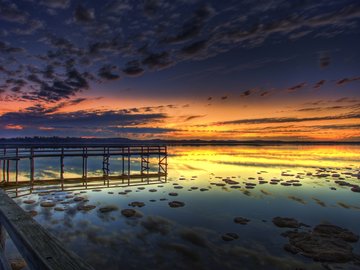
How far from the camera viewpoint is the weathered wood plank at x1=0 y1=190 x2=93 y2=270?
5.48 feet

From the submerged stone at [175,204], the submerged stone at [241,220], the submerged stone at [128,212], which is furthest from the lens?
the submerged stone at [175,204]

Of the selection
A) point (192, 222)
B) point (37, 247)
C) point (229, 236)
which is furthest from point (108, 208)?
point (37, 247)

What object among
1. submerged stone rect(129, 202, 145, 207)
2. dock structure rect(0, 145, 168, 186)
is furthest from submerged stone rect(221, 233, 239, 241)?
dock structure rect(0, 145, 168, 186)

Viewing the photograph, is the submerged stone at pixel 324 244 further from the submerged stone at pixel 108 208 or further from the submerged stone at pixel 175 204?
the submerged stone at pixel 108 208

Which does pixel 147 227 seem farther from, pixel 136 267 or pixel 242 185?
pixel 242 185

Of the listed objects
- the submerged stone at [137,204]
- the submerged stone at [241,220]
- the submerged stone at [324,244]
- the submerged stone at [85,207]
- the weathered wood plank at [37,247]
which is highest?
the weathered wood plank at [37,247]

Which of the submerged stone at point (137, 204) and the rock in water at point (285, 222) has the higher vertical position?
the rock in water at point (285, 222)

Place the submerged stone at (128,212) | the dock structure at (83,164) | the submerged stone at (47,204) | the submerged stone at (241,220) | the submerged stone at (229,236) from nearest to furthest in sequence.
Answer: the submerged stone at (229,236)
the submerged stone at (241,220)
the submerged stone at (128,212)
the submerged stone at (47,204)
the dock structure at (83,164)

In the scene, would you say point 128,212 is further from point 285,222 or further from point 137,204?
point 285,222

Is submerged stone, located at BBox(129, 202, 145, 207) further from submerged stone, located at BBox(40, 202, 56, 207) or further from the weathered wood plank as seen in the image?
the weathered wood plank

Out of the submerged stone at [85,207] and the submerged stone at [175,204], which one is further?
the submerged stone at [175,204]

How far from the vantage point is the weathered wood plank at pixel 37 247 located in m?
1.67

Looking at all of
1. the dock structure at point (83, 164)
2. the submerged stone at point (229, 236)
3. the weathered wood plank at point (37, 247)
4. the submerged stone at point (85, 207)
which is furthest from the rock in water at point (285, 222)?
the dock structure at point (83, 164)

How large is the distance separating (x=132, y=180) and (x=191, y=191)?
25.8ft
